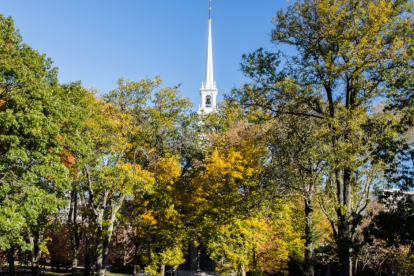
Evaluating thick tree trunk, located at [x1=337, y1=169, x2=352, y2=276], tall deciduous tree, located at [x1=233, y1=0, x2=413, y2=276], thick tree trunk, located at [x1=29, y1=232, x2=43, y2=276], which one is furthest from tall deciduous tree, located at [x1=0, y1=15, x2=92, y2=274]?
thick tree trunk, located at [x1=337, y1=169, x2=352, y2=276]

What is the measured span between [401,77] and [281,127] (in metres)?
5.00

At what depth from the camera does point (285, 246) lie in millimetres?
20219

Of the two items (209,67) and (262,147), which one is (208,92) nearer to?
(209,67)

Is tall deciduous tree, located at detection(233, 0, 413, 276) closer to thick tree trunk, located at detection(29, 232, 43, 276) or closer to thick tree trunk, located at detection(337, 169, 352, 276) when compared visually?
thick tree trunk, located at detection(337, 169, 352, 276)

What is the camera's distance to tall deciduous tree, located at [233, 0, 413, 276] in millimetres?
11336

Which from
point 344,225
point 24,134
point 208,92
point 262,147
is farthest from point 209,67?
point 344,225

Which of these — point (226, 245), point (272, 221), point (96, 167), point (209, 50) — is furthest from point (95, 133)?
point (209, 50)

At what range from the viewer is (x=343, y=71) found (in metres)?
11.8

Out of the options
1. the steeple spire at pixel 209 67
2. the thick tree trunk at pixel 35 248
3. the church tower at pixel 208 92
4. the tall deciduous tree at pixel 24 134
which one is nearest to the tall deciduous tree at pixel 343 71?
the tall deciduous tree at pixel 24 134

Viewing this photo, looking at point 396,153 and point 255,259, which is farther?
point 255,259

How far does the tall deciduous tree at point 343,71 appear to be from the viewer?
11.3 m

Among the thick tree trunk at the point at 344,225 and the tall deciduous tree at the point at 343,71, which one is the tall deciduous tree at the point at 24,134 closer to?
the tall deciduous tree at the point at 343,71

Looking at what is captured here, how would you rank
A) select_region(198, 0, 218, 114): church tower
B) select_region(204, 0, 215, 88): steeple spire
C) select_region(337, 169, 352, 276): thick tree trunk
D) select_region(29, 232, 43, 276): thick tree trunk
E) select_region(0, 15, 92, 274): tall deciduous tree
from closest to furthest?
select_region(337, 169, 352, 276): thick tree trunk, select_region(0, 15, 92, 274): tall deciduous tree, select_region(29, 232, 43, 276): thick tree trunk, select_region(198, 0, 218, 114): church tower, select_region(204, 0, 215, 88): steeple spire

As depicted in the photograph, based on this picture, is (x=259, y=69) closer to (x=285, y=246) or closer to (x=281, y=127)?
(x=281, y=127)
